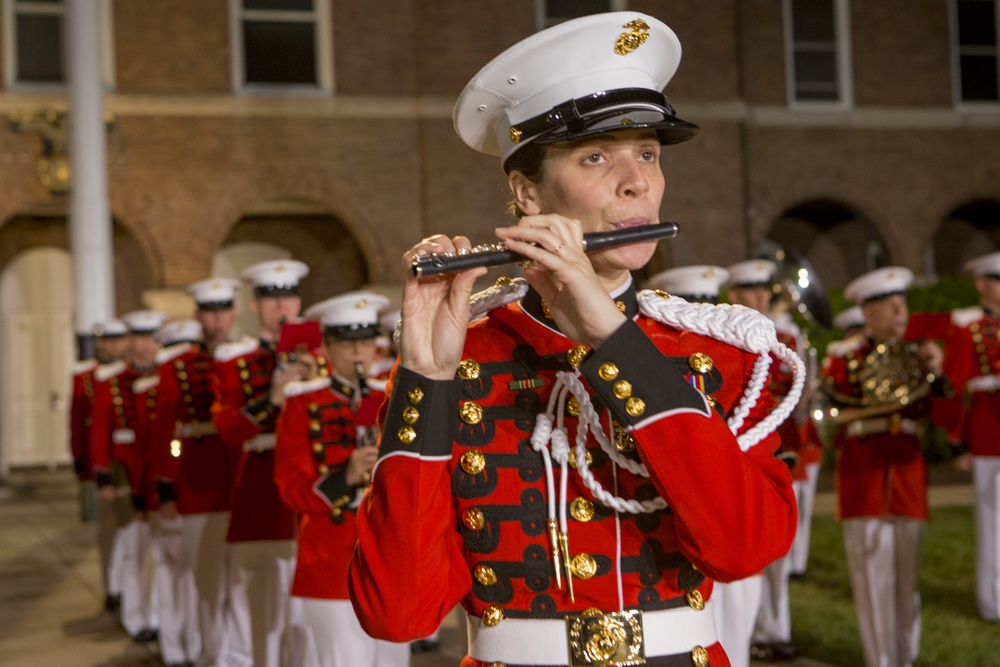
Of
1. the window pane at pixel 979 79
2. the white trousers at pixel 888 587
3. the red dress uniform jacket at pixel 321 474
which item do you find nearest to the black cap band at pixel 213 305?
the red dress uniform jacket at pixel 321 474

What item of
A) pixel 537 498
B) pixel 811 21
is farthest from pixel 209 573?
pixel 811 21

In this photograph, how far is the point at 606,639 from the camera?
88.3 inches

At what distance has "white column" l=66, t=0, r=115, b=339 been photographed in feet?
46.8

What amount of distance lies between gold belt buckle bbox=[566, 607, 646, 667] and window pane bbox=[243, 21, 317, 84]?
1668cm

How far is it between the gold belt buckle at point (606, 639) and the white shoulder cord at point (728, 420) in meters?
0.18

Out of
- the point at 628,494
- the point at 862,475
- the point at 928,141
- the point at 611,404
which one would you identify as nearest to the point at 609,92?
the point at 611,404

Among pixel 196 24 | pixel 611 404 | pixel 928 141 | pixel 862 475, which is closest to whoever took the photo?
pixel 611 404

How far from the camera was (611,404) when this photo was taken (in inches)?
83.1

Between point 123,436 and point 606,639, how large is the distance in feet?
29.6

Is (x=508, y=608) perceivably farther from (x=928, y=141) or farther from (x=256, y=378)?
(x=928, y=141)

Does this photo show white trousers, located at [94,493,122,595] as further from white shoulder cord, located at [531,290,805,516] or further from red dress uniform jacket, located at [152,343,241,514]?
white shoulder cord, located at [531,290,805,516]

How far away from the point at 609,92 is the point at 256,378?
580cm

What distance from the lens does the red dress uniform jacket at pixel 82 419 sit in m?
12.7

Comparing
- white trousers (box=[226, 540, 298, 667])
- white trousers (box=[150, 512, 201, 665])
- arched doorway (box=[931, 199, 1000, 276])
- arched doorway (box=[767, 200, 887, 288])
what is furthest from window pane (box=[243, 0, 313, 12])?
white trousers (box=[226, 540, 298, 667])
